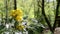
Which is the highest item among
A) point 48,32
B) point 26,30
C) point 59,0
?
point 59,0

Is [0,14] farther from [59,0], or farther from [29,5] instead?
[59,0]

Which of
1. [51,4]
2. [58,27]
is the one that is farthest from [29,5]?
[58,27]

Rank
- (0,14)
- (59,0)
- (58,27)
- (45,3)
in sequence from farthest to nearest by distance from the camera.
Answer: (58,27), (45,3), (59,0), (0,14)

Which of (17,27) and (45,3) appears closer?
(17,27)

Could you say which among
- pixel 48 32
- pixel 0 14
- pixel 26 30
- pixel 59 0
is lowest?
pixel 48 32

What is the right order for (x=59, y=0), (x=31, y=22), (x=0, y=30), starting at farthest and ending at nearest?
(x=59, y=0)
(x=31, y=22)
(x=0, y=30)

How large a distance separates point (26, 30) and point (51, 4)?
759 millimetres

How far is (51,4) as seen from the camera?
172cm

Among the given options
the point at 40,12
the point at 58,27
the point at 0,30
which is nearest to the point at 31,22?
the point at 0,30

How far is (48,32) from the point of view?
1.72 metres

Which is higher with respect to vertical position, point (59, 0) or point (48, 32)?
point (59, 0)

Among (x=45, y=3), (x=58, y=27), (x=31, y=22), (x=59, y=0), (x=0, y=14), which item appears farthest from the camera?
(x=58, y=27)

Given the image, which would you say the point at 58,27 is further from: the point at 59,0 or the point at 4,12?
the point at 4,12

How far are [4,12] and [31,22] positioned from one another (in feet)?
1.09
